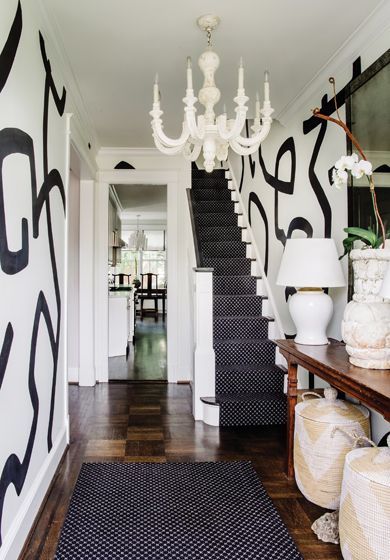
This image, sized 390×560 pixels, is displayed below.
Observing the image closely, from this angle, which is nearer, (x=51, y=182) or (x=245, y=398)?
(x=51, y=182)

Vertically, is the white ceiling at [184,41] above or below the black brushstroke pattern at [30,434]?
above

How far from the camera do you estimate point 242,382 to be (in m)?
3.53

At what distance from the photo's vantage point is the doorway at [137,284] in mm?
5676

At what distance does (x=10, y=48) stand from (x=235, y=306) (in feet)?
9.95

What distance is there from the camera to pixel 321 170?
3006 mm

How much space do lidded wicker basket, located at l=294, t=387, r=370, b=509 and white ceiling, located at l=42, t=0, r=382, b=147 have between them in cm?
202

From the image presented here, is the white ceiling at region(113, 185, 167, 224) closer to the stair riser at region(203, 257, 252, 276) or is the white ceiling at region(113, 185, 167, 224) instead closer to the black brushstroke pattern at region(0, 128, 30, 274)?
the stair riser at region(203, 257, 252, 276)

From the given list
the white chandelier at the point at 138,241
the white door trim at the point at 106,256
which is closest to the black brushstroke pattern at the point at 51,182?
the white door trim at the point at 106,256

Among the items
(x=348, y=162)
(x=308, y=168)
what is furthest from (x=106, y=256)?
(x=348, y=162)

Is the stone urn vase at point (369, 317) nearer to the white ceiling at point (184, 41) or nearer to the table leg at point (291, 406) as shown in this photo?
the table leg at point (291, 406)

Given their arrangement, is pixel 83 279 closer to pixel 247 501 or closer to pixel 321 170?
pixel 321 170

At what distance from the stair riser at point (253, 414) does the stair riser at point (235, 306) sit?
1.12m

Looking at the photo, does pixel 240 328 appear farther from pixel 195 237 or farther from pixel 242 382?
pixel 195 237

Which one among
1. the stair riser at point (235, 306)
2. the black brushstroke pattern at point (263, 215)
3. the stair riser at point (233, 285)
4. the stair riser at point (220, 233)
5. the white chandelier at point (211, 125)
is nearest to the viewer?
the white chandelier at point (211, 125)
